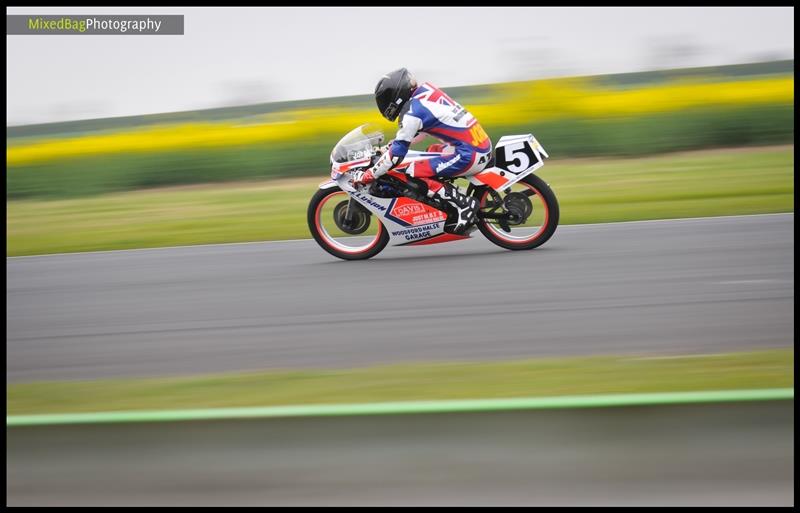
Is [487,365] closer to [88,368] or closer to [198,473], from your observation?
[198,473]

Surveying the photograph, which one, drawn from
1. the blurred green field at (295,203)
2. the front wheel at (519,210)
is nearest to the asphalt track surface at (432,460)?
the front wheel at (519,210)

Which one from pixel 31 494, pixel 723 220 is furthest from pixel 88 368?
pixel 723 220

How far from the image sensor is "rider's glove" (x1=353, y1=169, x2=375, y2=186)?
9047 mm

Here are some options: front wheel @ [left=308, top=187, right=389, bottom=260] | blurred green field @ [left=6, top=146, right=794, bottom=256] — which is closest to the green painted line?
front wheel @ [left=308, top=187, right=389, bottom=260]

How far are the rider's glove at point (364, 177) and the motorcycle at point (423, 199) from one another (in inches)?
2.2

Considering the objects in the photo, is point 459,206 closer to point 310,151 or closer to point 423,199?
point 423,199

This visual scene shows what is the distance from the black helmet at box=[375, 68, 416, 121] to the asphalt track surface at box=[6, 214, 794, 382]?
61.7 inches

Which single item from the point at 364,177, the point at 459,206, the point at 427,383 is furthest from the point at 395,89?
the point at 427,383

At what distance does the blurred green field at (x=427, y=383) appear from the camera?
5.31m

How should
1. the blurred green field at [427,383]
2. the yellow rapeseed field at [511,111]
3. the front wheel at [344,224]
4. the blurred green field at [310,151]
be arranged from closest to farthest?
the blurred green field at [427,383]
the front wheel at [344,224]
the blurred green field at [310,151]
the yellow rapeseed field at [511,111]

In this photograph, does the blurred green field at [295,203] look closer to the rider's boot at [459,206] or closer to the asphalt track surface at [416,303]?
the asphalt track surface at [416,303]

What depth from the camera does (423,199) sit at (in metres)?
9.09

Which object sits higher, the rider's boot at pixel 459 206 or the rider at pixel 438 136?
the rider at pixel 438 136

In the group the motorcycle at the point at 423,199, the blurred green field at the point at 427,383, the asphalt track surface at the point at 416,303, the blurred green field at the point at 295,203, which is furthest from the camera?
the blurred green field at the point at 295,203
